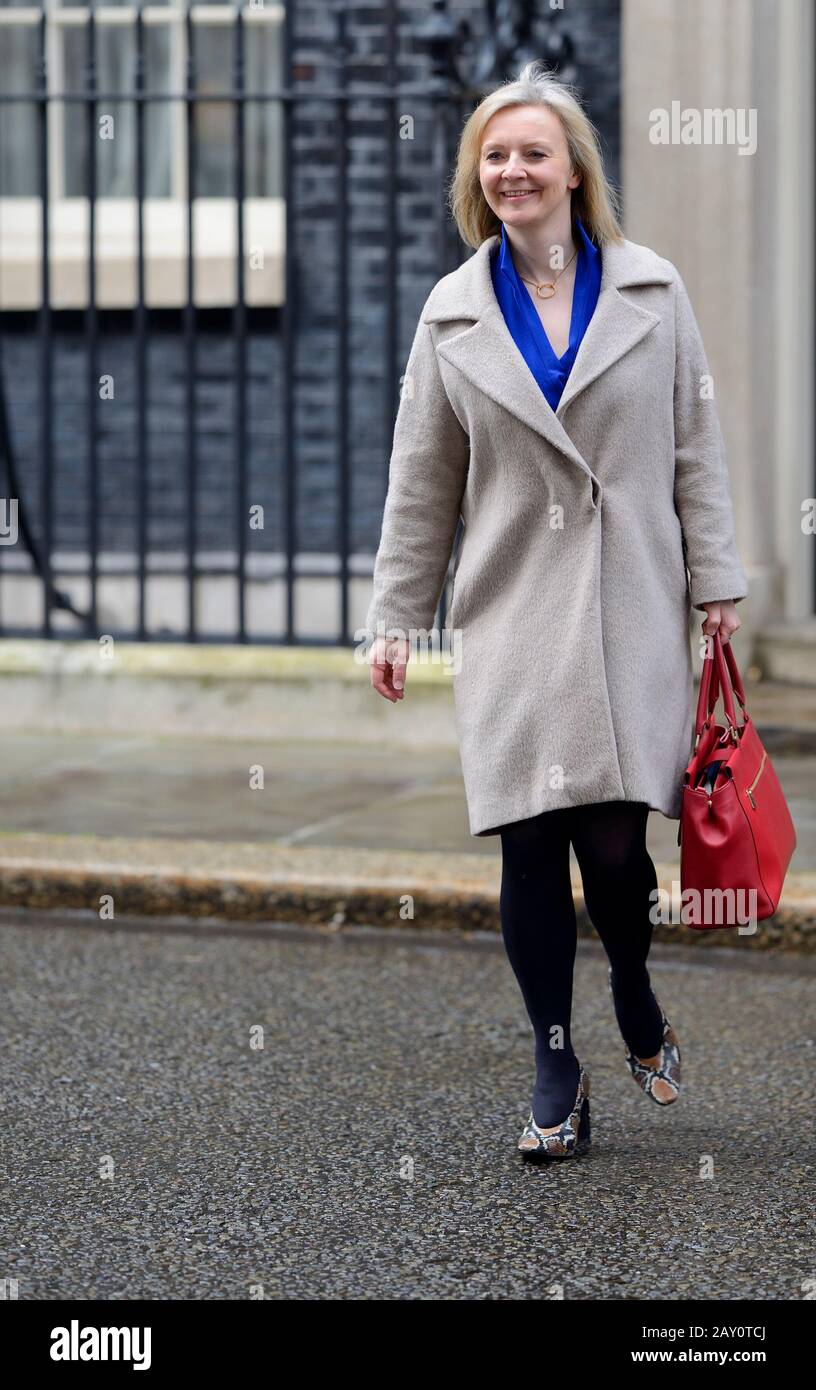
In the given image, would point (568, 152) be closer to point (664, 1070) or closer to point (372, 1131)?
point (664, 1070)

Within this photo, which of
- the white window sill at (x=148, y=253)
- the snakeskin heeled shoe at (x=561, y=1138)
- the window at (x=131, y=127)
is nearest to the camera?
the snakeskin heeled shoe at (x=561, y=1138)

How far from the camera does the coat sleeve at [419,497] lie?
399 centimetres

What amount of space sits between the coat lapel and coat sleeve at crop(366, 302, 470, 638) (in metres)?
0.08

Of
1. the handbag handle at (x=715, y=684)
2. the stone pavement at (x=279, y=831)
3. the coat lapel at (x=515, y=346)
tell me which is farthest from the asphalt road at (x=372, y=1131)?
the coat lapel at (x=515, y=346)

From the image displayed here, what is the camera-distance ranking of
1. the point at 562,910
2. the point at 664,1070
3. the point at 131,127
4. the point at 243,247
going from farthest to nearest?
the point at 131,127 → the point at 243,247 → the point at 664,1070 → the point at 562,910

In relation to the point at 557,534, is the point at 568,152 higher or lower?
higher

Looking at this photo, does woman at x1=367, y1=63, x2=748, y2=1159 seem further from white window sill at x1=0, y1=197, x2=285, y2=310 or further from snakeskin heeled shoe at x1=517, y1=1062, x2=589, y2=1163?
white window sill at x1=0, y1=197, x2=285, y2=310

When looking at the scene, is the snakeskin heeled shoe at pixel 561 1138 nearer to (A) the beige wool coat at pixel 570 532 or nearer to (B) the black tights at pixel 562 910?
(B) the black tights at pixel 562 910

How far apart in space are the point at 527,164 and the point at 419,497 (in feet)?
1.97

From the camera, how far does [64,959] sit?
5.72 m

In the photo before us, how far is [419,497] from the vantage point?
402 centimetres

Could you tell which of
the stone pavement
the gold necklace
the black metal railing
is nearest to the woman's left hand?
the gold necklace

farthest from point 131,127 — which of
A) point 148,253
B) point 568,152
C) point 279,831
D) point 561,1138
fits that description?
point 561,1138

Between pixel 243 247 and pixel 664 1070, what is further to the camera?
pixel 243 247
